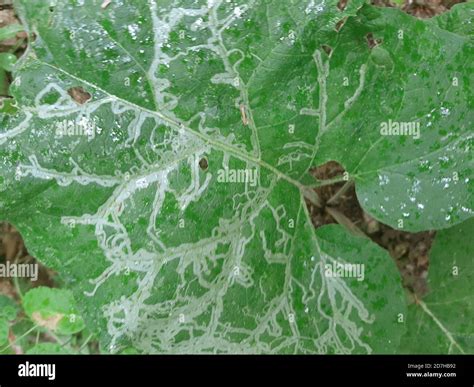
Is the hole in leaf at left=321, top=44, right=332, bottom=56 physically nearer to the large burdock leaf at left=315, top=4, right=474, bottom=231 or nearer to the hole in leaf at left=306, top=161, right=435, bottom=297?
the large burdock leaf at left=315, top=4, right=474, bottom=231

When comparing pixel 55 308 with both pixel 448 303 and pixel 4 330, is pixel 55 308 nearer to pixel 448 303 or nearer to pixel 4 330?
pixel 4 330

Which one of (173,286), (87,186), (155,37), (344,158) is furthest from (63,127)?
(344,158)

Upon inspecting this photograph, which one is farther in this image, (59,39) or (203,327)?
(203,327)

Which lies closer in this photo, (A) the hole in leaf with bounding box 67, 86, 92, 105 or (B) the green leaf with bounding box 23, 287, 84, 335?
(A) the hole in leaf with bounding box 67, 86, 92, 105

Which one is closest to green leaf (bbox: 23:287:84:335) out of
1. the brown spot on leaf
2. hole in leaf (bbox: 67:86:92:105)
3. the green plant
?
the brown spot on leaf

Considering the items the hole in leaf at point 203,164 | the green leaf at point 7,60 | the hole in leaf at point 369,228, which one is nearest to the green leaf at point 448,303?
the hole in leaf at point 369,228

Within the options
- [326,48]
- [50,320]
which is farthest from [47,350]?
[326,48]
